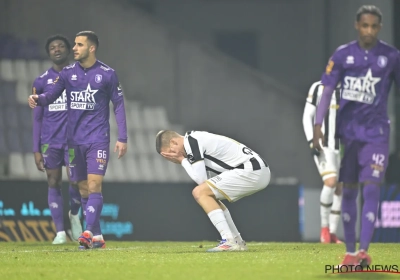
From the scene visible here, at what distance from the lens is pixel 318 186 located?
734 inches

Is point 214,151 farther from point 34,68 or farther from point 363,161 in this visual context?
point 34,68

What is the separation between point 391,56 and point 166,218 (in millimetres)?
7746

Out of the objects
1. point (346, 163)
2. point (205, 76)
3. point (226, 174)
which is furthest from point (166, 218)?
point (346, 163)

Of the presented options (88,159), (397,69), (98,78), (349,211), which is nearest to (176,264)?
(349,211)

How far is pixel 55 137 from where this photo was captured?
1266 centimetres

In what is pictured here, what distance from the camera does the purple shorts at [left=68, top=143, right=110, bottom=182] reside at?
Result: 1084cm

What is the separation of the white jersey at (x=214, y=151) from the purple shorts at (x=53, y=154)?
9.90ft

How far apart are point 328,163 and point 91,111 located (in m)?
3.75

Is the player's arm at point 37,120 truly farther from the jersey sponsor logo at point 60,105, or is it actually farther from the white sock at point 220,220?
the white sock at point 220,220

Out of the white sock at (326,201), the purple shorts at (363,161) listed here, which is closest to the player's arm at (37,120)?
the white sock at (326,201)

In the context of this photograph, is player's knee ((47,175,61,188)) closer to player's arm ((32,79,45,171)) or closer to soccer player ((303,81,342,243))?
player's arm ((32,79,45,171))

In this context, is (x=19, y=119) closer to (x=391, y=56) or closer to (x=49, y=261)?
(x=49, y=261)

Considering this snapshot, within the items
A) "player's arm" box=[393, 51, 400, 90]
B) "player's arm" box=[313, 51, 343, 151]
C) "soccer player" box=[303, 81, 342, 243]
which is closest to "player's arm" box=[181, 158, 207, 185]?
"player's arm" box=[313, 51, 343, 151]

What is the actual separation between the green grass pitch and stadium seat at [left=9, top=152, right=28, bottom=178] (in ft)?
20.8
